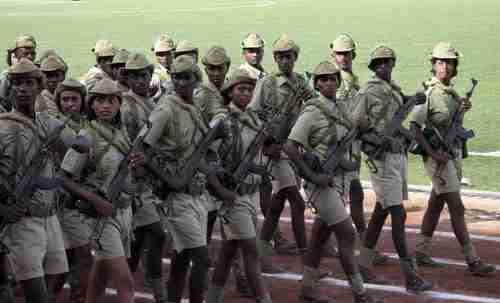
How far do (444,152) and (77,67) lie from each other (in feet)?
69.7

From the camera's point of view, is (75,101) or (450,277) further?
(450,277)

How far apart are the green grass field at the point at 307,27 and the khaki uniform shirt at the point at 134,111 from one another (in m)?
7.24

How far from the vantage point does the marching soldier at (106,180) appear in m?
9.21

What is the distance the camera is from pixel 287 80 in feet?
41.7

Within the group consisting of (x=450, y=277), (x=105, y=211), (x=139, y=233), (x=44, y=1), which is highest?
(x=105, y=211)

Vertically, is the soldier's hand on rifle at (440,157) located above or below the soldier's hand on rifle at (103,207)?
below

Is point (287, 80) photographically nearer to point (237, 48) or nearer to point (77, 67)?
point (77, 67)

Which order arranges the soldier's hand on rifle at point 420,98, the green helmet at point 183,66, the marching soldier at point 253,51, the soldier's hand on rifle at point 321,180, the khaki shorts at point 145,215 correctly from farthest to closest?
the marching soldier at point 253,51
the soldier's hand on rifle at point 420,98
the khaki shorts at point 145,215
the soldier's hand on rifle at point 321,180
the green helmet at point 183,66

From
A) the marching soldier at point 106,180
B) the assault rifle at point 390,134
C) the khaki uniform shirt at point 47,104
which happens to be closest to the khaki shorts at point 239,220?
the marching soldier at point 106,180

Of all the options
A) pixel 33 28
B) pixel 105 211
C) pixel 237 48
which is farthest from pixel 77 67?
pixel 105 211

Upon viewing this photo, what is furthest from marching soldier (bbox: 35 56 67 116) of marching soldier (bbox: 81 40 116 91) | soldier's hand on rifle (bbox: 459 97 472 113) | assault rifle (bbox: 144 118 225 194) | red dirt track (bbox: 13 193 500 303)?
soldier's hand on rifle (bbox: 459 97 472 113)

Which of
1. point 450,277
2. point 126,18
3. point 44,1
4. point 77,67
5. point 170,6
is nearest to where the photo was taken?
point 450,277

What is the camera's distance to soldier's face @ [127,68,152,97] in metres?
10.9

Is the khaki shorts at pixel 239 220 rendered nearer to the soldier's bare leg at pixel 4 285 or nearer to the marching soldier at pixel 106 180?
the marching soldier at pixel 106 180
